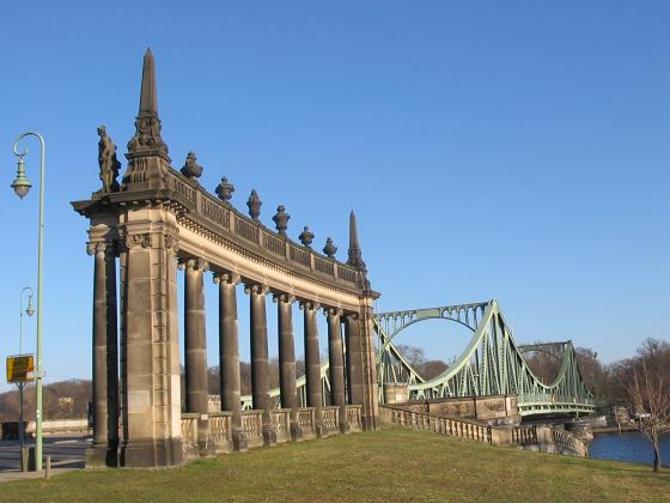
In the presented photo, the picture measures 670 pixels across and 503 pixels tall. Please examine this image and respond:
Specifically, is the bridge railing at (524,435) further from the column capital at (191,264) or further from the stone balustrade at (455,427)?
the column capital at (191,264)

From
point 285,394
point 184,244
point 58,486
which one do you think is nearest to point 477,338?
point 285,394

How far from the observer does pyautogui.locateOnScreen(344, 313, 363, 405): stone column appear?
146ft

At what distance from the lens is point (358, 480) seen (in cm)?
2081

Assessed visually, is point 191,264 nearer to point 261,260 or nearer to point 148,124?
point 148,124

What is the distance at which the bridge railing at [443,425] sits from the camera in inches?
1818

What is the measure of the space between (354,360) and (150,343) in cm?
2268

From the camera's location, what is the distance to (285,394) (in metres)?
36.3

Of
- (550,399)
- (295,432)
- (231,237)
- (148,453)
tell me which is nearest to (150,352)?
(148,453)

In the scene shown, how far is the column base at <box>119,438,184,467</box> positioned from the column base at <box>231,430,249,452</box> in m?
5.81

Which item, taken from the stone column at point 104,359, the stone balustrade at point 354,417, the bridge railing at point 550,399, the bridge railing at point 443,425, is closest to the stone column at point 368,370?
the stone balustrade at point 354,417

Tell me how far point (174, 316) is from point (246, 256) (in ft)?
26.0

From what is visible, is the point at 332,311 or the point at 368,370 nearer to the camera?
the point at 332,311

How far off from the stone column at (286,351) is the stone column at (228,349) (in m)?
6.11

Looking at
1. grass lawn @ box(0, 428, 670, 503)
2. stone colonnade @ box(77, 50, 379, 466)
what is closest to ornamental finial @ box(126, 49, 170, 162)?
stone colonnade @ box(77, 50, 379, 466)
